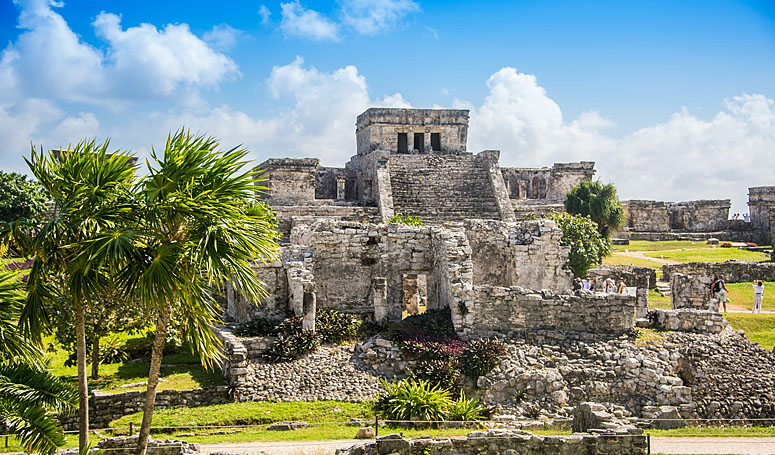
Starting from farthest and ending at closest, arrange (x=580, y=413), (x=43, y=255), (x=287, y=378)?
(x=287, y=378) < (x=580, y=413) < (x=43, y=255)

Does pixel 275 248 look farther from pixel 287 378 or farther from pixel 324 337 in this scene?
pixel 324 337

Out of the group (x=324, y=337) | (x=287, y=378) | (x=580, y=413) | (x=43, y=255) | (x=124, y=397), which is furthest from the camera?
(x=324, y=337)

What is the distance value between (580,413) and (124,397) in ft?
28.1

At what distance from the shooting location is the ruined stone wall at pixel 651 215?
42.0 m

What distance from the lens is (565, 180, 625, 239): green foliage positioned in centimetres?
3234

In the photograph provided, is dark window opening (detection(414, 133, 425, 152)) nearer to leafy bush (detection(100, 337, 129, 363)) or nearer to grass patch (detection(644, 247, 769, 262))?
grass patch (detection(644, 247, 769, 262))

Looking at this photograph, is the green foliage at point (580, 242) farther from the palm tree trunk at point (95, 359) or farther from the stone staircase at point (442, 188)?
the palm tree trunk at point (95, 359)

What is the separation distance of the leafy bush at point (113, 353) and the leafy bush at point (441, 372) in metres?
6.98

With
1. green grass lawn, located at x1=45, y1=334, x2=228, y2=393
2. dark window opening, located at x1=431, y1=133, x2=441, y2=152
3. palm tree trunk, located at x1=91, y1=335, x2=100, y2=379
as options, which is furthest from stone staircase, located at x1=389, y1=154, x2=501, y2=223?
palm tree trunk, located at x1=91, y1=335, x2=100, y2=379

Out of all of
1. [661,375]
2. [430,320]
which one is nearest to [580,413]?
[661,375]

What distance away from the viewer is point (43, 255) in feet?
27.8

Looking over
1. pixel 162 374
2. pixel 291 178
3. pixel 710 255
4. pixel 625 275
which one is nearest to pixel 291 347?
pixel 162 374

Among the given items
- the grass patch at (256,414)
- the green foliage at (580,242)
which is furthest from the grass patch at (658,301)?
the grass patch at (256,414)

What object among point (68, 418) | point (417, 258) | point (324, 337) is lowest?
point (68, 418)
